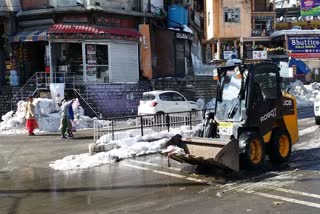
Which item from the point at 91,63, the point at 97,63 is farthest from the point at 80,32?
the point at 97,63

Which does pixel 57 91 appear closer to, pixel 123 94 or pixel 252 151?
pixel 123 94

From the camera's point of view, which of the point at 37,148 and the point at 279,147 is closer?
the point at 279,147

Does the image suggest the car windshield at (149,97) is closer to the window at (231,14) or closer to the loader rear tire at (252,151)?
the loader rear tire at (252,151)

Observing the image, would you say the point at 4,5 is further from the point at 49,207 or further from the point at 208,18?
the point at 208,18

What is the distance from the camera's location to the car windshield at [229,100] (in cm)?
1014

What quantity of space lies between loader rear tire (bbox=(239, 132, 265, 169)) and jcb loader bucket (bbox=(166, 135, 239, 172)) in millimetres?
609

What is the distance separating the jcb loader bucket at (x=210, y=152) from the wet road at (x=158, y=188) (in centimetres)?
35

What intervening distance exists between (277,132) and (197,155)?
7.12 feet

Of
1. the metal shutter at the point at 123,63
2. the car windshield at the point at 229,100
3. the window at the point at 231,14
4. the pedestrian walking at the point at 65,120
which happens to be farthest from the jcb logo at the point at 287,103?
the window at the point at 231,14

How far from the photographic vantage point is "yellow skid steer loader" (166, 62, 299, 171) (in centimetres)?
960

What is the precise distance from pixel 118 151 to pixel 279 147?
4.73 metres

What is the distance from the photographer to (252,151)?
980 centimetres

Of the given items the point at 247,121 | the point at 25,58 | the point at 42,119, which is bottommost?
the point at 42,119

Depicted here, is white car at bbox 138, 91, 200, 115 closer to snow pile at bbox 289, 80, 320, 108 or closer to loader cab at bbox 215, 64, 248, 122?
loader cab at bbox 215, 64, 248, 122
